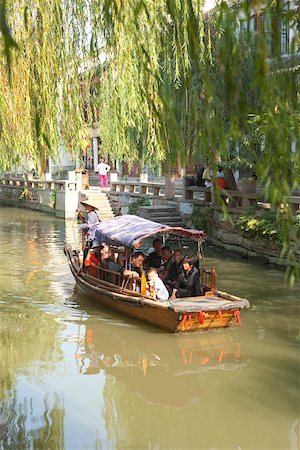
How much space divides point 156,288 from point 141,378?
2011 mm

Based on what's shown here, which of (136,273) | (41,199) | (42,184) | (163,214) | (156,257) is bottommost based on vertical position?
(136,273)

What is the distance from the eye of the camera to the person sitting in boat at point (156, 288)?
9.42 meters

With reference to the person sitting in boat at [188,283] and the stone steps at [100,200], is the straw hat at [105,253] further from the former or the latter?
the stone steps at [100,200]

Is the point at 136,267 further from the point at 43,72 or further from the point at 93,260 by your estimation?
the point at 43,72

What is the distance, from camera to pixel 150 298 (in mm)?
9383

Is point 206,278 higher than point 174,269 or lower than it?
lower

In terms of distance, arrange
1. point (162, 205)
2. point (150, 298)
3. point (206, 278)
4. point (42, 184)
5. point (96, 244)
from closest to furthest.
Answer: point (150, 298), point (206, 278), point (96, 244), point (162, 205), point (42, 184)

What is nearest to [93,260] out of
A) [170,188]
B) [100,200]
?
[170,188]

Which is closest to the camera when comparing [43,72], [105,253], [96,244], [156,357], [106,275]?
[43,72]

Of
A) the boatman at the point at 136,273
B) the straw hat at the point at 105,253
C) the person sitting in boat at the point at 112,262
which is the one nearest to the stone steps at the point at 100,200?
the person sitting in boat at the point at 112,262

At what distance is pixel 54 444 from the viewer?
577 cm

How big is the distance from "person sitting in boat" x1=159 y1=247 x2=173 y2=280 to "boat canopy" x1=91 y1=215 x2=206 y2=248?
0.36m

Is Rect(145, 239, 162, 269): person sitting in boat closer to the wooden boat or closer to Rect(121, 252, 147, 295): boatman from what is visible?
the wooden boat

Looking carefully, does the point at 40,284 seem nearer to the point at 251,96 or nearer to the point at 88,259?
the point at 88,259
